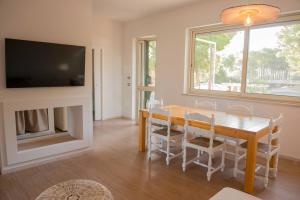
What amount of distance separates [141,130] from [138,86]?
240 cm

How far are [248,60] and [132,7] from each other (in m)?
2.66

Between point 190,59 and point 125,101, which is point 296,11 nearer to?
point 190,59

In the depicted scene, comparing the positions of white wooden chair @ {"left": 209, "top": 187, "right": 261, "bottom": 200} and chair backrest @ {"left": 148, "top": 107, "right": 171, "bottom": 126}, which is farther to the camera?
chair backrest @ {"left": 148, "top": 107, "right": 171, "bottom": 126}

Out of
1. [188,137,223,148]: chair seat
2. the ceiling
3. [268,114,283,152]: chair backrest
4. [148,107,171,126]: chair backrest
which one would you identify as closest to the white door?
the ceiling

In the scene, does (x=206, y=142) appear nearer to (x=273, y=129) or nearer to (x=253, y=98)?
(x=273, y=129)

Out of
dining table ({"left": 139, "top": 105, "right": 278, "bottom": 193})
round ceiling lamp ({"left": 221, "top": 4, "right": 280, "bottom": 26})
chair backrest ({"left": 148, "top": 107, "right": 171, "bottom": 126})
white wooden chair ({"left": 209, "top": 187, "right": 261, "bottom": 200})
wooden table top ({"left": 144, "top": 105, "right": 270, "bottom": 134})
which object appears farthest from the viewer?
chair backrest ({"left": 148, "top": 107, "right": 171, "bottom": 126})

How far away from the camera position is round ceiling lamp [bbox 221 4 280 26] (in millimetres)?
2121

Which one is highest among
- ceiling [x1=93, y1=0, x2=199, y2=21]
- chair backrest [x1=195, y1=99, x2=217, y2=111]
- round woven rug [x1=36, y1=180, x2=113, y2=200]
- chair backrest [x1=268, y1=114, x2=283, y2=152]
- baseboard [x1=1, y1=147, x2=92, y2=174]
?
ceiling [x1=93, y1=0, x2=199, y2=21]

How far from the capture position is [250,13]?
7.20 ft

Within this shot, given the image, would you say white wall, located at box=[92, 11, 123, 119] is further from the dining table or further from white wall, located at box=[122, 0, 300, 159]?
the dining table

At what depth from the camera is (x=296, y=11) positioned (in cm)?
327

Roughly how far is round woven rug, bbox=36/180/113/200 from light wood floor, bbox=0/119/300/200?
2.13ft

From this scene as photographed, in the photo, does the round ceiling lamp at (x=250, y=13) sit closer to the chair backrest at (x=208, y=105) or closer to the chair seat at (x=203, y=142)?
the chair seat at (x=203, y=142)

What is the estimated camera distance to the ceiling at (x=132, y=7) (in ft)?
14.1
